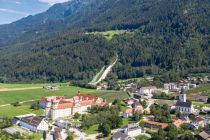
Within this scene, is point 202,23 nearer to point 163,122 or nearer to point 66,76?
point 66,76

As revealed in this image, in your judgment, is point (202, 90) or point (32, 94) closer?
point (202, 90)

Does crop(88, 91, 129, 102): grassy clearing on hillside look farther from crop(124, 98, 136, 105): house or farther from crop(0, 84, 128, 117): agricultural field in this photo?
crop(124, 98, 136, 105): house

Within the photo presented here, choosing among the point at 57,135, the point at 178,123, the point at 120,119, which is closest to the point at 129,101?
the point at 120,119

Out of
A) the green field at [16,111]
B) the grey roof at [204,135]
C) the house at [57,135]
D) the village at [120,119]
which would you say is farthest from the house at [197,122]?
the green field at [16,111]

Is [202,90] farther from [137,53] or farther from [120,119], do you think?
[137,53]

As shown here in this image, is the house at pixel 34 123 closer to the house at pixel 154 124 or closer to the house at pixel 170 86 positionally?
the house at pixel 154 124

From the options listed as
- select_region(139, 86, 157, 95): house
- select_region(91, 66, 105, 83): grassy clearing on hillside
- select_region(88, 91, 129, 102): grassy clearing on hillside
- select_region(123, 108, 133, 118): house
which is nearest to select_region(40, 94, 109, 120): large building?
select_region(123, 108, 133, 118): house

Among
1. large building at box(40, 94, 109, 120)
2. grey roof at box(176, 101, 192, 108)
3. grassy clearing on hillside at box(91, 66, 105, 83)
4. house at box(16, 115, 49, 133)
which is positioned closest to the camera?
house at box(16, 115, 49, 133)
